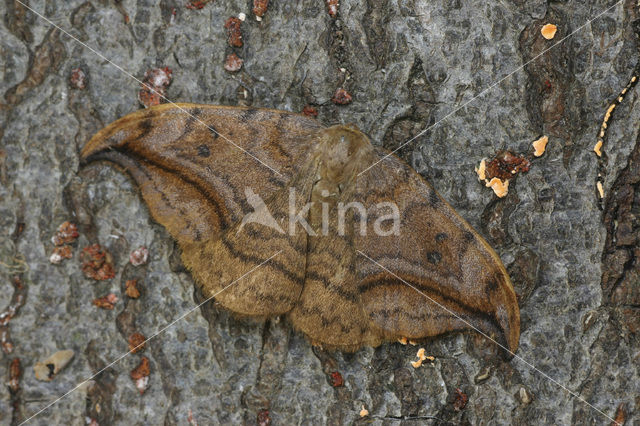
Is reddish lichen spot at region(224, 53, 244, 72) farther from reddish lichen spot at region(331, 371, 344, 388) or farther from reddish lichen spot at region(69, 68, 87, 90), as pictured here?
reddish lichen spot at region(331, 371, 344, 388)

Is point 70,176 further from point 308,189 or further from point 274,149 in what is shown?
point 308,189

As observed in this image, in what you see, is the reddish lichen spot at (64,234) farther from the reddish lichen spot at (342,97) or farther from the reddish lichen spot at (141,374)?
the reddish lichen spot at (342,97)

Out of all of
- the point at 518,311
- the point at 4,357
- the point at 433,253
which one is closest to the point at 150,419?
the point at 4,357

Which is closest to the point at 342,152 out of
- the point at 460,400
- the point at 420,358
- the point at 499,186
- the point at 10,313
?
the point at 499,186

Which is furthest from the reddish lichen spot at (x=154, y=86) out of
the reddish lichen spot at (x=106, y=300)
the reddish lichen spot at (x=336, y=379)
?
the reddish lichen spot at (x=336, y=379)

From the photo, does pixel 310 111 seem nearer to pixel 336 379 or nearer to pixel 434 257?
pixel 434 257
